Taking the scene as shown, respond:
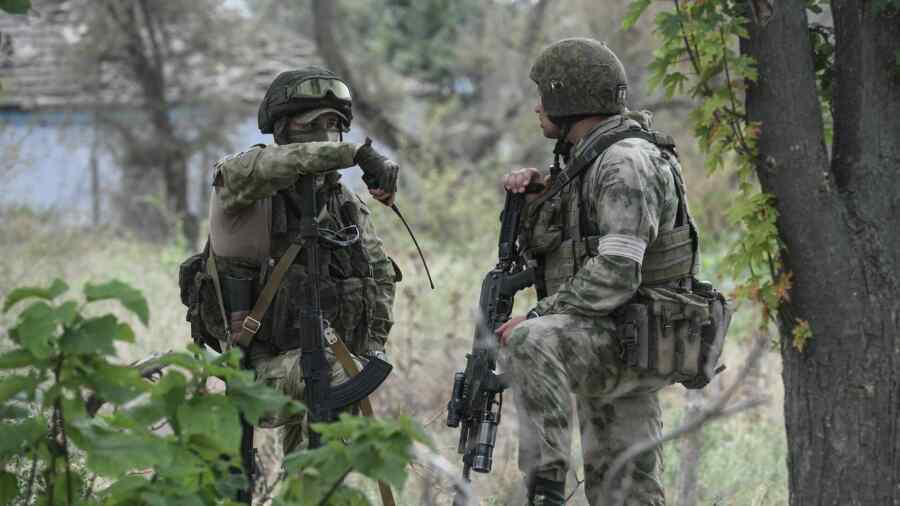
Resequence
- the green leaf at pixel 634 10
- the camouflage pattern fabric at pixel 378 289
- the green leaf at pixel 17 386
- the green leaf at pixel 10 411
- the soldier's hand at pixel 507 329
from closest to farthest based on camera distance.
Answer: the green leaf at pixel 17 386
the green leaf at pixel 10 411
the soldier's hand at pixel 507 329
the green leaf at pixel 634 10
the camouflage pattern fabric at pixel 378 289

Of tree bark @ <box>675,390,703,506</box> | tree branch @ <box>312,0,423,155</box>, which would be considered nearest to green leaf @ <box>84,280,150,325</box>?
tree bark @ <box>675,390,703,506</box>

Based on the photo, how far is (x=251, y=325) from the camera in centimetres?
456

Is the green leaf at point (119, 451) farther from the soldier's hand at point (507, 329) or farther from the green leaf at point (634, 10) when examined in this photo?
the green leaf at point (634, 10)

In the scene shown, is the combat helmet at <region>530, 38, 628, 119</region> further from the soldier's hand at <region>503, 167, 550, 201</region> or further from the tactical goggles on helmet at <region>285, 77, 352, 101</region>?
the tactical goggles on helmet at <region>285, 77, 352, 101</region>

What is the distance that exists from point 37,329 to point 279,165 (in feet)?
6.68

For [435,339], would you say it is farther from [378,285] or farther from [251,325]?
[251,325]

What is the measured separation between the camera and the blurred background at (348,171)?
25.2 ft

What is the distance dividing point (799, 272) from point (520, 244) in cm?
111

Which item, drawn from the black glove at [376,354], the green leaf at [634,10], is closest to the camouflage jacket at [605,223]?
the green leaf at [634,10]

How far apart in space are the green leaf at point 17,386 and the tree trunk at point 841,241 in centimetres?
298

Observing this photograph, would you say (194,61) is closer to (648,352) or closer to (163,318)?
(163,318)

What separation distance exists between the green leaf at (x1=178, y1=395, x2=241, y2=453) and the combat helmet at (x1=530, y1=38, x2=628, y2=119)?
7.43 feet

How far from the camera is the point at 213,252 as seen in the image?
4.74 metres

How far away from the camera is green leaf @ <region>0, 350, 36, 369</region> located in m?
2.48
